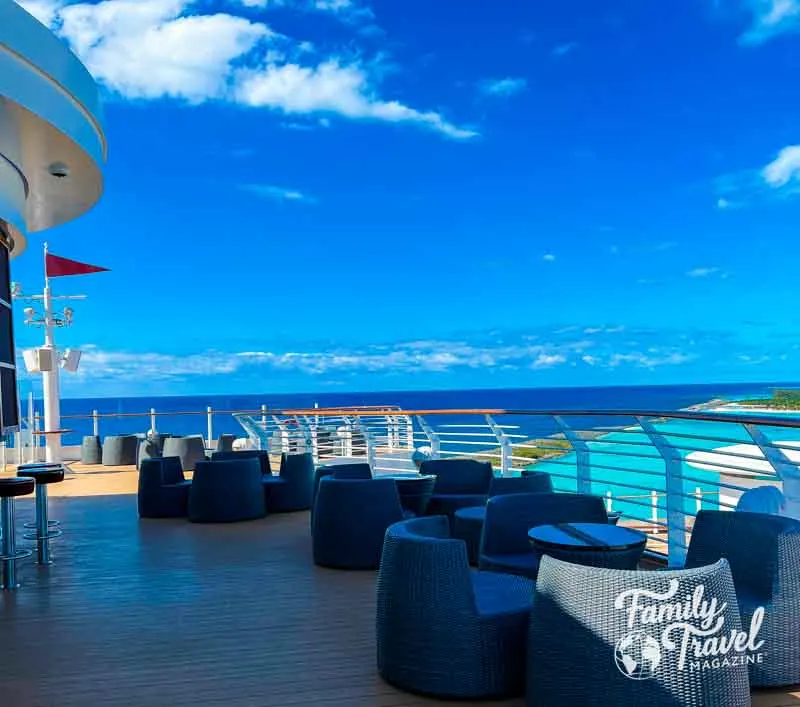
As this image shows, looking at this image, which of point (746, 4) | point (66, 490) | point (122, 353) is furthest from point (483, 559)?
point (122, 353)

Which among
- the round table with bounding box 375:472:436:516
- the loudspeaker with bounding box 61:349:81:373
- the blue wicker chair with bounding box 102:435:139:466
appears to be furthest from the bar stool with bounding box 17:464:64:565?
the loudspeaker with bounding box 61:349:81:373

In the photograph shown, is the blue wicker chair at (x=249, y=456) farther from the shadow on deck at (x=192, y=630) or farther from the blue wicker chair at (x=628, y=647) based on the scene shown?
the blue wicker chair at (x=628, y=647)

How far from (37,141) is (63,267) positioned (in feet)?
25.6

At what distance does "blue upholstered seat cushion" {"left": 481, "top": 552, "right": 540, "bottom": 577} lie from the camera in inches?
142

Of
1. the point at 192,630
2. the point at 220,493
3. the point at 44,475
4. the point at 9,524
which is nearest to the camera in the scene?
the point at 192,630

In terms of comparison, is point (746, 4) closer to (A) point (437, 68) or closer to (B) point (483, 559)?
(A) point (437, 68)

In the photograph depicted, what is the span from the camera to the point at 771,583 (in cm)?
281

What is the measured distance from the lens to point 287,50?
65.7 feet

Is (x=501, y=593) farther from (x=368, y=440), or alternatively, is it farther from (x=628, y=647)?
(x=368, y=440)

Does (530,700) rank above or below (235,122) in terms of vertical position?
below

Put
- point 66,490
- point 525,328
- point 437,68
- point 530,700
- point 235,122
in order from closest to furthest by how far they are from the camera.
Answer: point 530,700 < point 66,490 < point 437,68 < point 235,122 < point 525,328

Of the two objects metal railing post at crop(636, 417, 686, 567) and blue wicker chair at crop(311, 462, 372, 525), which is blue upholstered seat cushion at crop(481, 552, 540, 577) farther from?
blue wicker chair at crop(311, 462, 372, 525)

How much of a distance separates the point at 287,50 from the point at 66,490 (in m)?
13.9

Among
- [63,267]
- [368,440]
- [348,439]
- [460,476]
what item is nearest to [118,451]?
[63,267]
